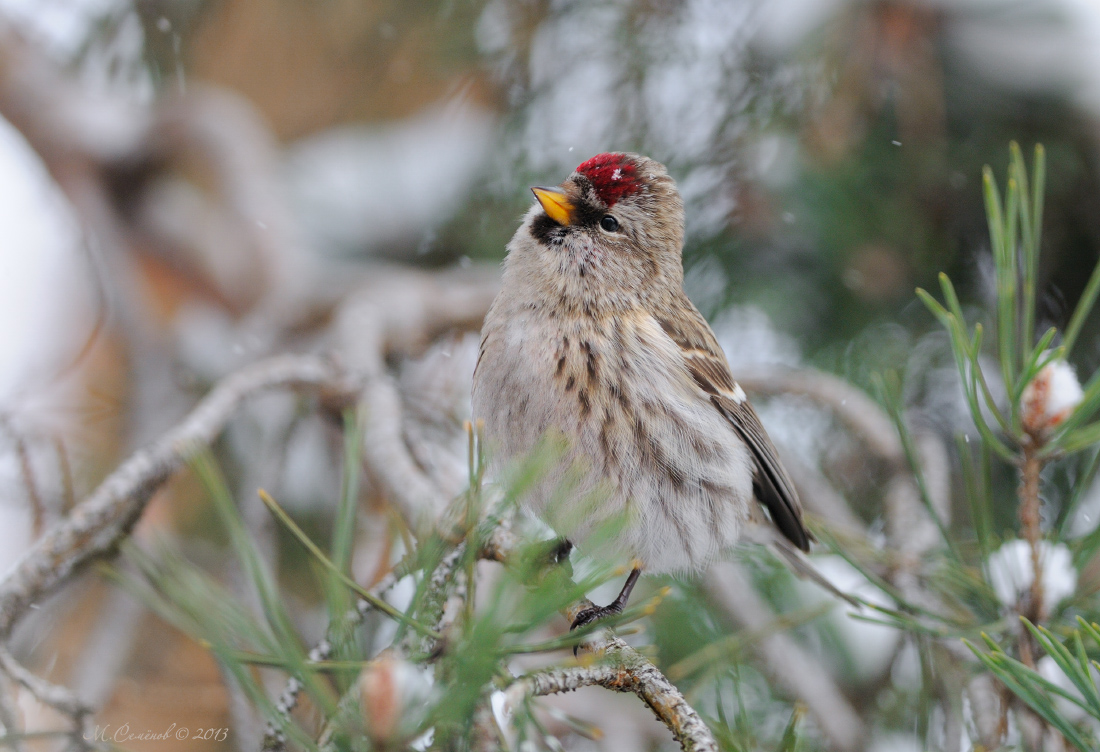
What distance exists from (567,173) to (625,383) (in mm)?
1190

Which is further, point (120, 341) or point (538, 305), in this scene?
point (120, 341)

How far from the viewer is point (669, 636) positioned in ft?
6.54

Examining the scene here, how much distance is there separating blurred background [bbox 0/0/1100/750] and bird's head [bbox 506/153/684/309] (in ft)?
1.62

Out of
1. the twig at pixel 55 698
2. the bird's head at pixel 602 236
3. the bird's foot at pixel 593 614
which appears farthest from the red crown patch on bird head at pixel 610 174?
the twig at pixel 55 698

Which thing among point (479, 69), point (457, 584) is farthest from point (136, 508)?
point (479, 69)

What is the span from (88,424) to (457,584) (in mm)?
1643

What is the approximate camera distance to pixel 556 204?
165 cm

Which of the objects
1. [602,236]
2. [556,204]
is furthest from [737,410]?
[556,204]

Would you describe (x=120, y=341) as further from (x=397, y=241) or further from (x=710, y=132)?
(x=710, y=132)

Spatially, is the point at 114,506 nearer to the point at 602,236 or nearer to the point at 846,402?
the point at 602,236

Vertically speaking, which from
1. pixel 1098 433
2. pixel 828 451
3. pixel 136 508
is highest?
pixel 828 451

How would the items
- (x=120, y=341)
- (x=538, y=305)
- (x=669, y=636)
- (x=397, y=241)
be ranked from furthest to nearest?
(x=397, y=241) < (x=120, y=341) < (x=669, y=636) < (x=538, y=305)

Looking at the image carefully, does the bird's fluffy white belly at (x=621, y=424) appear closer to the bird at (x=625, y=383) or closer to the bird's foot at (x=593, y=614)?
the bird at (x=625, y=383)

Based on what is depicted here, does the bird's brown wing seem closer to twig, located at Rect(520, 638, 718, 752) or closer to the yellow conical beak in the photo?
the yellow conical beak
